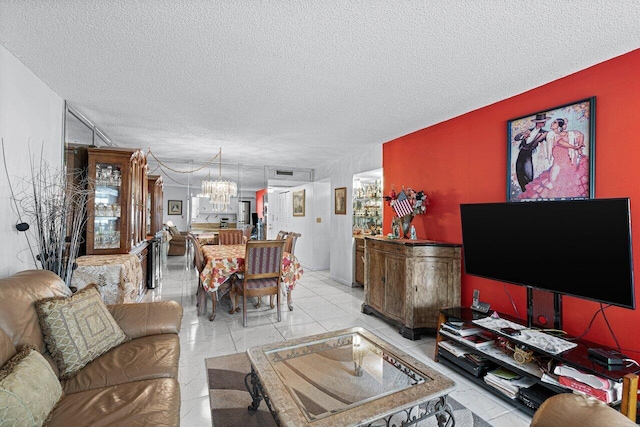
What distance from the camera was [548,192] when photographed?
2.46 meters

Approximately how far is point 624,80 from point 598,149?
0.47 metres

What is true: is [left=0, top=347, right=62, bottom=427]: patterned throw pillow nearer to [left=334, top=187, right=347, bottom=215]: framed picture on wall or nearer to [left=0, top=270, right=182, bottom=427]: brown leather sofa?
[left=0, top=270, right=182, bottom=427]: brown leather sofa

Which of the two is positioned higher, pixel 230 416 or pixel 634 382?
pixel 634 382

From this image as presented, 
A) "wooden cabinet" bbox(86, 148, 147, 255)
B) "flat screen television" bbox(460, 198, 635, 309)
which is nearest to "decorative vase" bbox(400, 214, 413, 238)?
"flat screen television" bbox(460, 198, 635, 309)

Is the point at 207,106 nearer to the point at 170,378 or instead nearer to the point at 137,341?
the point at 137,341

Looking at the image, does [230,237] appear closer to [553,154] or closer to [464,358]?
[464,358]

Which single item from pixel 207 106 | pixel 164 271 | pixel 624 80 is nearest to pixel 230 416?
pixel 207 106

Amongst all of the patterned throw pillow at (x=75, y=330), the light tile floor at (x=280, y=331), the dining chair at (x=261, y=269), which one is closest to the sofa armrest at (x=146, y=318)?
the patterned throw pillow at (x=75, y=330)

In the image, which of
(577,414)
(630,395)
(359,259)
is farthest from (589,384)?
(359,259)

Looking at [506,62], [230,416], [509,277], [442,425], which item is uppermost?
[506,62]

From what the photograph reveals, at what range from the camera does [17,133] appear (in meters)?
2.22

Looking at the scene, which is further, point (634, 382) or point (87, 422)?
point (634, 382)

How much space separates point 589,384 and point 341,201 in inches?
170

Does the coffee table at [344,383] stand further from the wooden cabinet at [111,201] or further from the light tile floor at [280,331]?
the wooden cabinet at [111,201]
